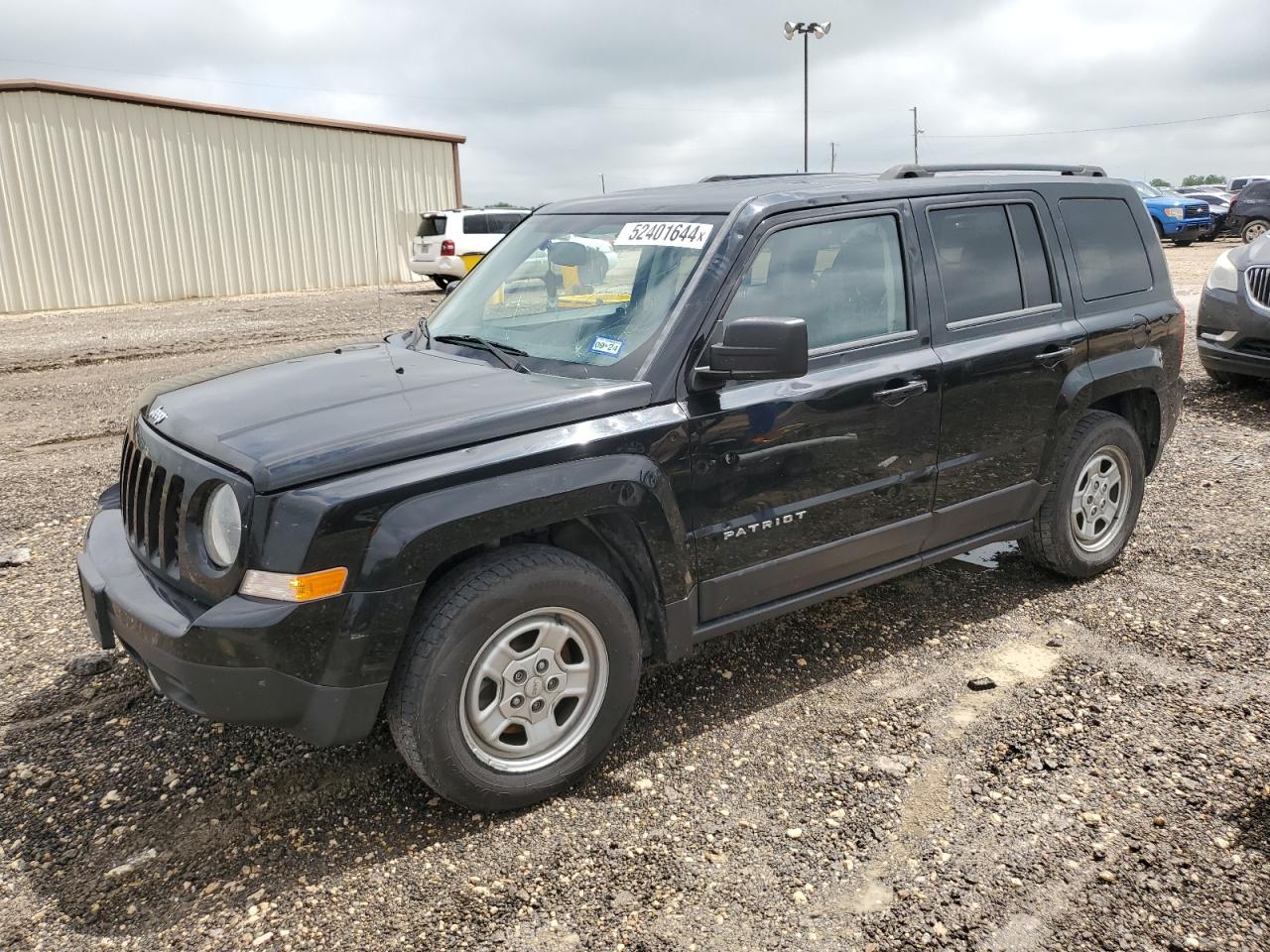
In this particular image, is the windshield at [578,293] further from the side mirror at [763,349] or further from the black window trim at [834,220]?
the side mirror at [763,349]

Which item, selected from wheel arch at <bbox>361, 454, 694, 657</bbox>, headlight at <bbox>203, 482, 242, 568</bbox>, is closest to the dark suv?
wheel arch at <bbox>361, 454, 694, 657</bbox>

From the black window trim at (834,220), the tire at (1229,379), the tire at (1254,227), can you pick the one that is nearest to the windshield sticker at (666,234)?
the black window trim at (834,220)

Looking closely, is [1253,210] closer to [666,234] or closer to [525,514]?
[666,234]

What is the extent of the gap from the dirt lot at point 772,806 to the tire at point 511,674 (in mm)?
183

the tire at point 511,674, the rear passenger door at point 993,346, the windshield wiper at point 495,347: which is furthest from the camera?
the rear passenger door at point 993,346

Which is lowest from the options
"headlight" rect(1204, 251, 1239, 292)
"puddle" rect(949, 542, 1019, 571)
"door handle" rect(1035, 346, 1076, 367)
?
"puddle" rect(949, 542, 1019, 571)

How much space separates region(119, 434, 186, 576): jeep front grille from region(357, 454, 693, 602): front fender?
2.32 ft

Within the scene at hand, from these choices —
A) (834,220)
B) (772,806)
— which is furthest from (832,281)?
(772,806)

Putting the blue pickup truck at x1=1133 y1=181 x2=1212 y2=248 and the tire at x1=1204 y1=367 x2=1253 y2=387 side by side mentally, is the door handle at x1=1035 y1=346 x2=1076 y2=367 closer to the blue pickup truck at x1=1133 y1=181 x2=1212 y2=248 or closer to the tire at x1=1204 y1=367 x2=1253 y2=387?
the tire at x1=1204 y1=367 x2=1253 y2=387

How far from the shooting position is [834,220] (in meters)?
3.77

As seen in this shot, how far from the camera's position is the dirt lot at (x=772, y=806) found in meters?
2.70

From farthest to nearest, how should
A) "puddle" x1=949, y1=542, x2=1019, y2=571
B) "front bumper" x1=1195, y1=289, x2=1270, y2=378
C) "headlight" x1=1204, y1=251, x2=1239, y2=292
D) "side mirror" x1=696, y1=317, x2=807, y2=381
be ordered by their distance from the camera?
"headlight" x1=1204, y1=251, x2=1239, y2=292, "front bumper" x1=1195, y1=289, x2=1270, y2=378, "puddle" x1=949, y1=542, x2=1019, y2=571, "side mirror" x1=696, y1=317, x2=807, y2=381

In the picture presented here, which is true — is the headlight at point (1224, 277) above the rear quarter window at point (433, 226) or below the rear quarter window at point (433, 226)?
below

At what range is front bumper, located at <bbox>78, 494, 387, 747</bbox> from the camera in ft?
8.76
